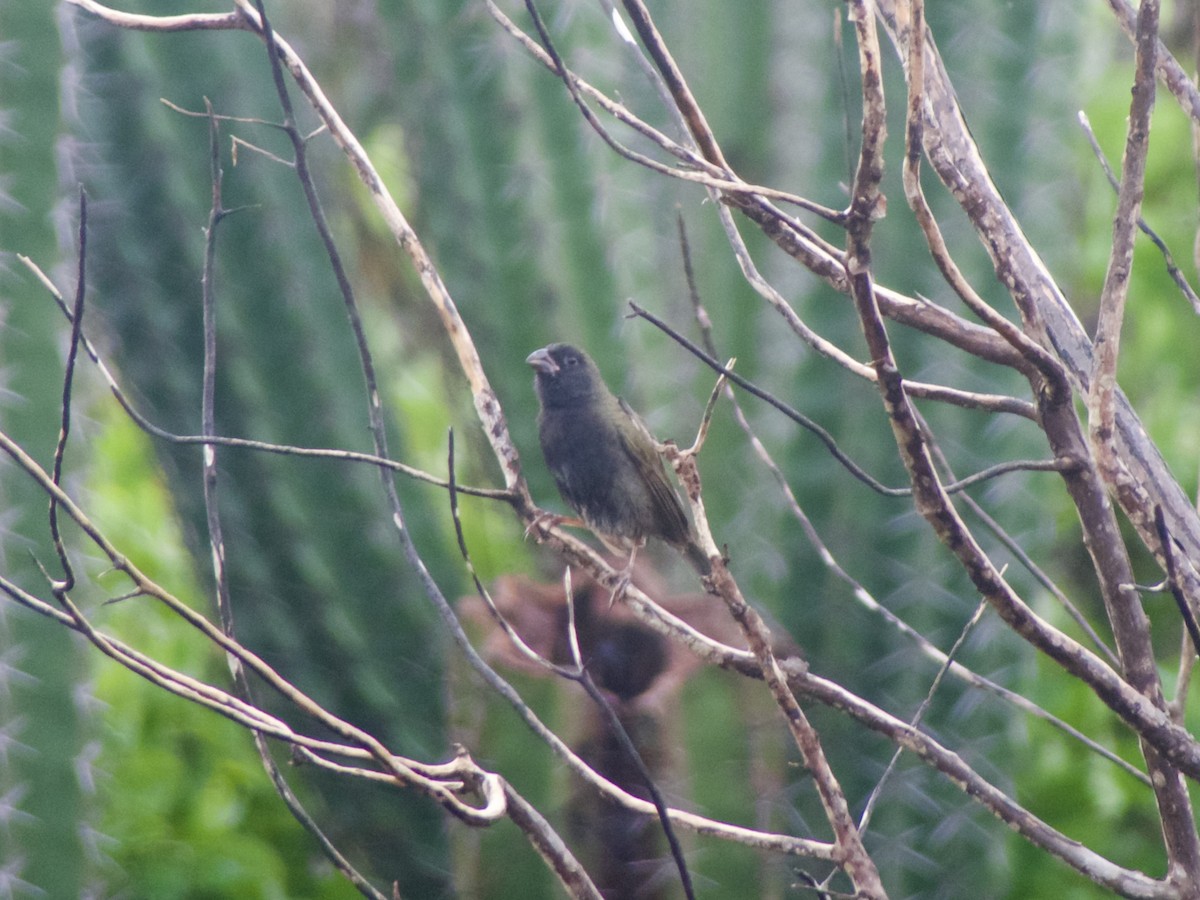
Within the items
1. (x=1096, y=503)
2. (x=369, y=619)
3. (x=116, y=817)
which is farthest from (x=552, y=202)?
(x=116, y=817)

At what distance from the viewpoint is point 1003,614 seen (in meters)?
1.58

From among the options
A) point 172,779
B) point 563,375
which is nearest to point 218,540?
point 563,375

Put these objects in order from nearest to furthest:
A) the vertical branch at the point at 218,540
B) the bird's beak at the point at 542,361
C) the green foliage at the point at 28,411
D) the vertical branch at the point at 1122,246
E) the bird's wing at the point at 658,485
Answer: the vertical branch at the point at 1122,246 < the vertical branch at the point at 218,540 < the green foliage at the point at 28,411 < the bird's beak at the point at 542,361 < the bird's wing at the point at 658,485

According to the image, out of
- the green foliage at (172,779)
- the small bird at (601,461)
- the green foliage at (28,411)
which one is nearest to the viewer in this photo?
the green foliage at (28,411)

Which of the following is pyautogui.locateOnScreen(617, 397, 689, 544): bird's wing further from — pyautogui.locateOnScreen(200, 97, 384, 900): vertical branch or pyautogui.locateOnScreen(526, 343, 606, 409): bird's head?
pyautogui.locateOnScreen(200, 97, 384, 900): vertical branch

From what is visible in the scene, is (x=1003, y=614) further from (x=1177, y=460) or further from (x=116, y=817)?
(x=1177, y=460)

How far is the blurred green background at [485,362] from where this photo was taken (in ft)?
9.93

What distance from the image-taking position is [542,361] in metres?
3.23

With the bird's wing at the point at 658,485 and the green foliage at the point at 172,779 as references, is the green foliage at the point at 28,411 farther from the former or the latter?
the bird's wing at the point at 658,485

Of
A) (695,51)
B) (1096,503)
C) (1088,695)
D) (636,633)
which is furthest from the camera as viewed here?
(1088,695)

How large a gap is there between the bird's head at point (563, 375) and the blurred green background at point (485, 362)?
2.1 inches

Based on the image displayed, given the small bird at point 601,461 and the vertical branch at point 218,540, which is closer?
the vertical branch at point 218,540

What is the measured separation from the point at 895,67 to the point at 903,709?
1546 mm

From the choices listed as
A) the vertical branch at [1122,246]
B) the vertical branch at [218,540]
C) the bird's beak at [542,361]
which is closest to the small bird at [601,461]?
the bird's beak at [542,361]
